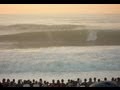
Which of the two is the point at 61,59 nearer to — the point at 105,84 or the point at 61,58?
the point at 61,58

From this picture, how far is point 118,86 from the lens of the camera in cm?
464

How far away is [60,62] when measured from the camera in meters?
4.64

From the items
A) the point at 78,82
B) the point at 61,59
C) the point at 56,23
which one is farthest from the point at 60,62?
the point at 56,23

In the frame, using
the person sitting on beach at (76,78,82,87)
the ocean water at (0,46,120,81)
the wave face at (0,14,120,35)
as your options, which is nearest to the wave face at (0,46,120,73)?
the ocean water at (0,46,120,81)

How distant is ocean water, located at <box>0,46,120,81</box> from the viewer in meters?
4.61

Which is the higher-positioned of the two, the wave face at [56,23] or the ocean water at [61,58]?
the wave face at [56,23]

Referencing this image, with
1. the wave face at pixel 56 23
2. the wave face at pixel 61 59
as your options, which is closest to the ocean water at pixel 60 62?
the wave face at pixel 61 59

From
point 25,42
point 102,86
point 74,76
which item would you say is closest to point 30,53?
point 25,42

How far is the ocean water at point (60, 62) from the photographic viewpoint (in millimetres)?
4609

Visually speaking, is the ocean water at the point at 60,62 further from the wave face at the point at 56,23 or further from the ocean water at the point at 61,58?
the wave face at the point at 56,23

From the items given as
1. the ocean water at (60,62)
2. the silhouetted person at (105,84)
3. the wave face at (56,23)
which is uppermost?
the wave face at (56,23)

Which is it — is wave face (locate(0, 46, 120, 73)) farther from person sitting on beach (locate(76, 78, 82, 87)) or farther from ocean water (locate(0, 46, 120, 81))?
person sitting on beach (locate(76, 78, 82, 87))
